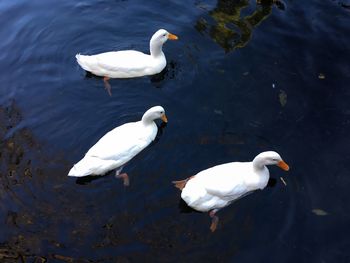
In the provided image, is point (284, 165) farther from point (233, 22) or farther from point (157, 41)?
point (233, 22)

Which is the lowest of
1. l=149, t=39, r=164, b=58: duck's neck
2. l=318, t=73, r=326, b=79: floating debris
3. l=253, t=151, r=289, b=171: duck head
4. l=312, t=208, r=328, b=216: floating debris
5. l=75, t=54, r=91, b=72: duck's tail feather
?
l=312, t=208, r=328, b=216: floating debris

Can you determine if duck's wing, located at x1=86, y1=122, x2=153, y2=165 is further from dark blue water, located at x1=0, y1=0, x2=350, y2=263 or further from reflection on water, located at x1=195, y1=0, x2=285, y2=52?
reflection on water, located at x1=195, y1=0, x2=285, y2=52

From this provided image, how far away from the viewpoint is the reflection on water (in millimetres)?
9383

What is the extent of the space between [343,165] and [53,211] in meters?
4.34

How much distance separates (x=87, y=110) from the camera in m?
8.02

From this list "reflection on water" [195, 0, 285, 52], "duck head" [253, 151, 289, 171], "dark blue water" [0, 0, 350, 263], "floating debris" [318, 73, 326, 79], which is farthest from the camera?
"reflection on water" [195, 0, 285, 52]

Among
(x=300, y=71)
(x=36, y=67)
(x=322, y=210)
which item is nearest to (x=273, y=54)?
(x=300, y=71)

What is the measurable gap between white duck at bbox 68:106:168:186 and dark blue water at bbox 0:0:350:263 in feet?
0.56

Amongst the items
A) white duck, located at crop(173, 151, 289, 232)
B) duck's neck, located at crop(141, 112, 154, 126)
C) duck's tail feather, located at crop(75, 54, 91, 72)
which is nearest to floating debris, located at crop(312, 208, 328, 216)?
white duck, located at crop(173, 151, 289, 232)

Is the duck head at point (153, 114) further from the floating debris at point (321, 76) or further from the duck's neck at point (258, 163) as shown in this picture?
the floating debris at point (321, 76)

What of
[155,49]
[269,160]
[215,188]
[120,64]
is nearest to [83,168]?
[215,188]

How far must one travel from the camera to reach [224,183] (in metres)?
6.43

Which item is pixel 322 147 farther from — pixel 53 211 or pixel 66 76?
pixel 66 76

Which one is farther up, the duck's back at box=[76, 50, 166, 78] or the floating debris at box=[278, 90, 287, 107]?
the duck's back at box=[76, 50, 166, 78]
